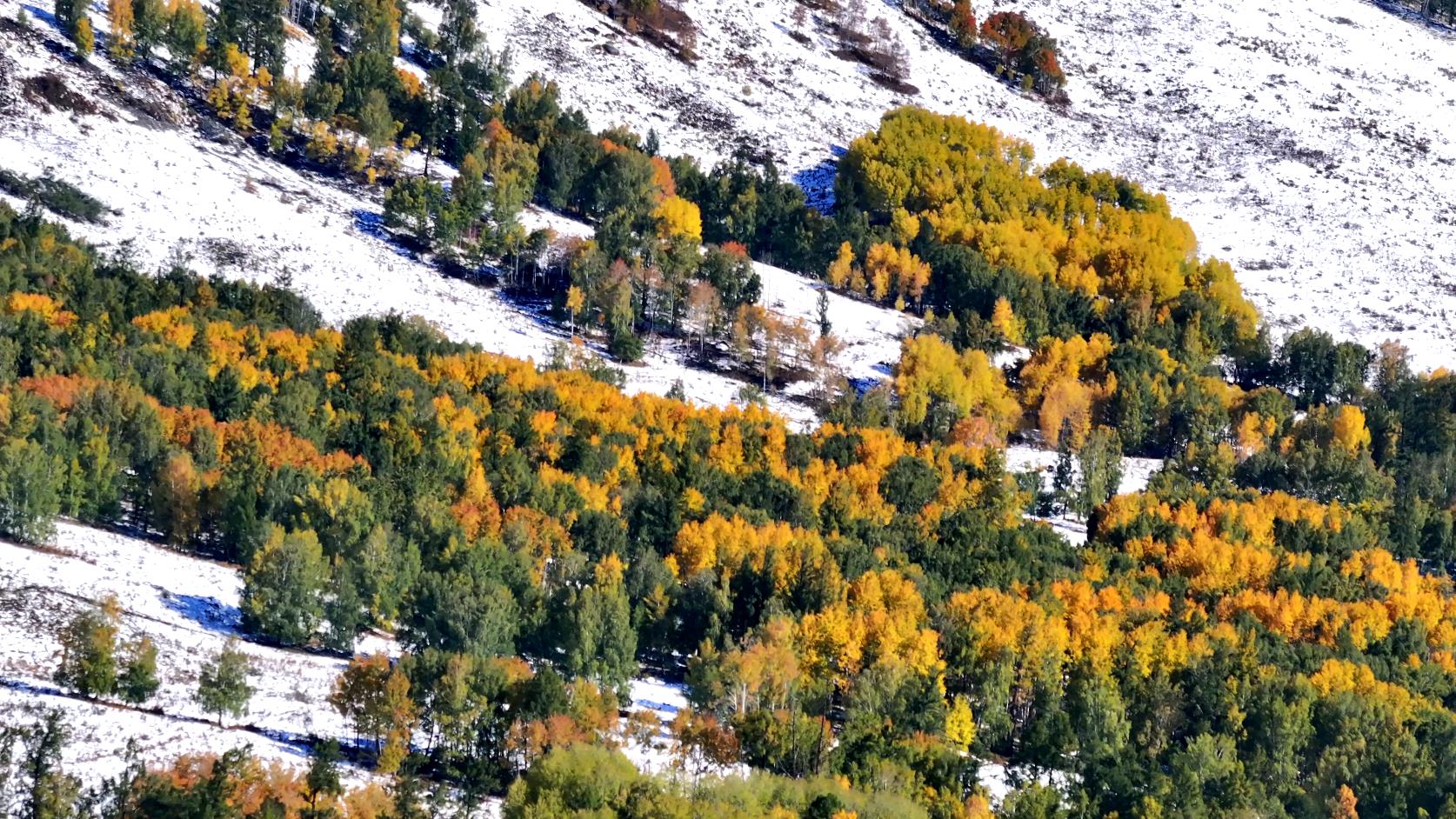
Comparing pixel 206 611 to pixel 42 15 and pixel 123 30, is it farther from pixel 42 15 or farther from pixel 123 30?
pixel 42 15

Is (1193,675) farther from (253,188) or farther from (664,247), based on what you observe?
(253,188)

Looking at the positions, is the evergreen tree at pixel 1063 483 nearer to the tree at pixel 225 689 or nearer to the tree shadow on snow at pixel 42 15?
the tree at pixel 225 689

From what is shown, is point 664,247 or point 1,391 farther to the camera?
point 664,247

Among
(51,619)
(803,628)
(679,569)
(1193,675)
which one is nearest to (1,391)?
(51,619)

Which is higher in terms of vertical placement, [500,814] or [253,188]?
[500,814]

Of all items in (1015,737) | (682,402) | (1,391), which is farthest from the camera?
(682,402)

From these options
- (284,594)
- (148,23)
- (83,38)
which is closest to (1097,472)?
(284,594)

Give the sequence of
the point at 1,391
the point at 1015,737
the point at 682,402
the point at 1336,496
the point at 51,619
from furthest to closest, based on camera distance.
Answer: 1. the point at 1336,496
2. the point at 682,402
3. the point at 1,391
4. the point at 1015,737
5. the point at 51,619
